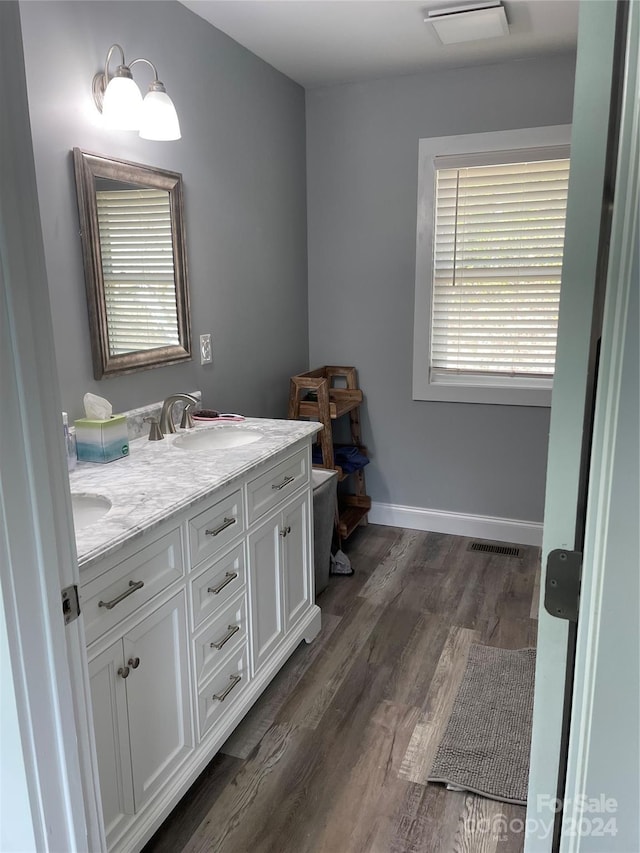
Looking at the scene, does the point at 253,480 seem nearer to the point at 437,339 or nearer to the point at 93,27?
the point at 93,27

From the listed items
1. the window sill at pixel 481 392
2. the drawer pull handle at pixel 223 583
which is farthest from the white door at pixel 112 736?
the window sill at pixel 481 392

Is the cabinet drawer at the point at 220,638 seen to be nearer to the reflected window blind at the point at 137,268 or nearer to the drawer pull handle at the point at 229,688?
the drawer pull handle at the point at 229,688

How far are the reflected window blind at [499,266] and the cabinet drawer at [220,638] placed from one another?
199 cm

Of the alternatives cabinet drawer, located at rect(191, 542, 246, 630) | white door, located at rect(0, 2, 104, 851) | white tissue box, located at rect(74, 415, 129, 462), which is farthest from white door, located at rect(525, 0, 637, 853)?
white tissue box, located at rect(74, 415, 129, 462)

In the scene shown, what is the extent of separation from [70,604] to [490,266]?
2.81 metres

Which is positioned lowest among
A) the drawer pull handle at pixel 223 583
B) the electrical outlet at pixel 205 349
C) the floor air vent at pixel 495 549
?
the floor air vent at pixel 495 549

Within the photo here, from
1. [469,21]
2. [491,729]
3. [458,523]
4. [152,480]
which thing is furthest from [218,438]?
[469,21]

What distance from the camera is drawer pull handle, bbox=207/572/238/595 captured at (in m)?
1.76

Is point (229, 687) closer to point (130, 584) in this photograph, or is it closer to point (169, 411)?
point (130, 584)

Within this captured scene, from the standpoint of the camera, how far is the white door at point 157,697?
1468mm

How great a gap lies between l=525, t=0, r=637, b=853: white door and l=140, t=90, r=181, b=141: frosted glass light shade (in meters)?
1.68

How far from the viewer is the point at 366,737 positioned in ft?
6.52

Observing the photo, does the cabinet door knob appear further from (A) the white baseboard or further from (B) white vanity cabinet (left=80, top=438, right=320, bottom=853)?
(A) the white baseboard

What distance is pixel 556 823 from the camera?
79cm
